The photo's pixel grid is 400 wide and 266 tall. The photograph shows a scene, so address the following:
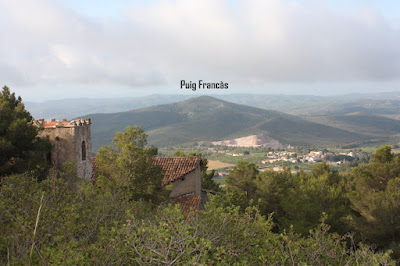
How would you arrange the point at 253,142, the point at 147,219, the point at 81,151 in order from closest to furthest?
the point at 147,219 < the point at 81,151 < the point at 253,142

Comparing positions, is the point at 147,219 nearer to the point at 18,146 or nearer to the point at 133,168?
the point at 133,168

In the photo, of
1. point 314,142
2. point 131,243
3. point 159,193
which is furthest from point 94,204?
point 314,142

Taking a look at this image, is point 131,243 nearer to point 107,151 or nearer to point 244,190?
point 107,151

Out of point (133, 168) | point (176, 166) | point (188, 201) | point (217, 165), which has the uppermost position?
point (133, 168)

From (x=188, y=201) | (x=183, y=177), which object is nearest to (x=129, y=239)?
(x=188, y=201)

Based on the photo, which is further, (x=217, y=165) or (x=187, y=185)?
(x=217, y=165)

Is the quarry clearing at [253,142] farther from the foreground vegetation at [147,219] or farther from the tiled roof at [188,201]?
the tiled roof at [188,201]
